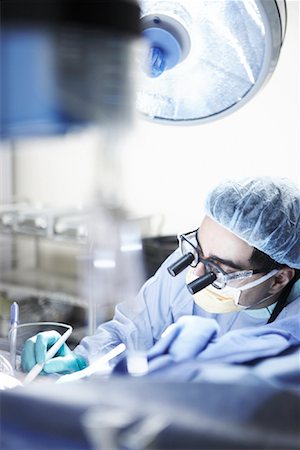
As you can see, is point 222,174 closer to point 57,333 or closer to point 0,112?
point 57,333

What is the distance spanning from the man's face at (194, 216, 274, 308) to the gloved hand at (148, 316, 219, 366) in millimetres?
87

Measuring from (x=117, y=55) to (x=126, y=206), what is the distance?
33 cm

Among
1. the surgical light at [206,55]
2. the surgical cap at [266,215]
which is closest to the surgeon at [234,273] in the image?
the surgical cap at [266,215]

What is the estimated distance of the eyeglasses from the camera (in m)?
0.97

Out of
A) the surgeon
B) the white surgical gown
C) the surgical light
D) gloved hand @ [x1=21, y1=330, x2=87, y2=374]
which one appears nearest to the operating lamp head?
the surgical light

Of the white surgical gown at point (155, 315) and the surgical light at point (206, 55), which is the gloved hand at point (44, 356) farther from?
the surgical light at point (206, 55)

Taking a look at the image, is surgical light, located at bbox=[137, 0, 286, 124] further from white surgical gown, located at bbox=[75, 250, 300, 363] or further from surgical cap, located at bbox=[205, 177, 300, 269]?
white surgical gown, located at bbox=[75, 250, 300, 363]

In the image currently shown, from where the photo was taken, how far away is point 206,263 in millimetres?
982

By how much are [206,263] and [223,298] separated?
6cm

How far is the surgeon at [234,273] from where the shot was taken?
953 millimetres

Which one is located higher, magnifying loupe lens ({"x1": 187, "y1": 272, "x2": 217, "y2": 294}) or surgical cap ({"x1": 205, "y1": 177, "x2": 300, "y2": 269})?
surgical cap ({"x1": 205, "y1": 177, "x2": 300, "y2": 269})

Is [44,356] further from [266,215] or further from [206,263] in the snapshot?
[266,215]

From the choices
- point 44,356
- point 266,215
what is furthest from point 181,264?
point 44,356

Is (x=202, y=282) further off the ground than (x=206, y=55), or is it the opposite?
(x=206, y=55)
